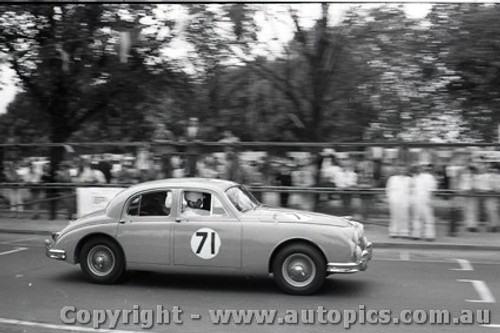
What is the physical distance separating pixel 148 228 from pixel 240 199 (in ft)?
4.42

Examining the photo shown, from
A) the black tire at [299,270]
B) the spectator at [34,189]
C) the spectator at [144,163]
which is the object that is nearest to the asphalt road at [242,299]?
the black tire at [299,270]

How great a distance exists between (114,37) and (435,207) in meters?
11.9

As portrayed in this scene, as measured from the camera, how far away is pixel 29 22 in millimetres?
20328

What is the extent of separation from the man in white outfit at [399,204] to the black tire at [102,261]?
280 inches

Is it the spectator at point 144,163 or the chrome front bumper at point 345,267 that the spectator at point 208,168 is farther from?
the chrome front bumper at point 345,267

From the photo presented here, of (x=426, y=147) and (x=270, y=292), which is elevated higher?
(x=426, y=147)

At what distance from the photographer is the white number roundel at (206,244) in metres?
8.20

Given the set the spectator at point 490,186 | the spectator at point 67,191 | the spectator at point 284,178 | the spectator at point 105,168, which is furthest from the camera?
the spectator at point 67,191

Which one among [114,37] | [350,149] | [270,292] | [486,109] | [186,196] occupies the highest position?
[114,37]

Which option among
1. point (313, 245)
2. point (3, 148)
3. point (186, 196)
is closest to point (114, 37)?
point (3, 148)

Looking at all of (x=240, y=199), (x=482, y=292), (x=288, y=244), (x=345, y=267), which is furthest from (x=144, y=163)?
(x=482, y=292)

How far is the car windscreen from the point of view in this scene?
8.55 meters

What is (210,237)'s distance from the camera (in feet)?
26.9

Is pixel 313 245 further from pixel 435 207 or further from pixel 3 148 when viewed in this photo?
pixel 3 148
